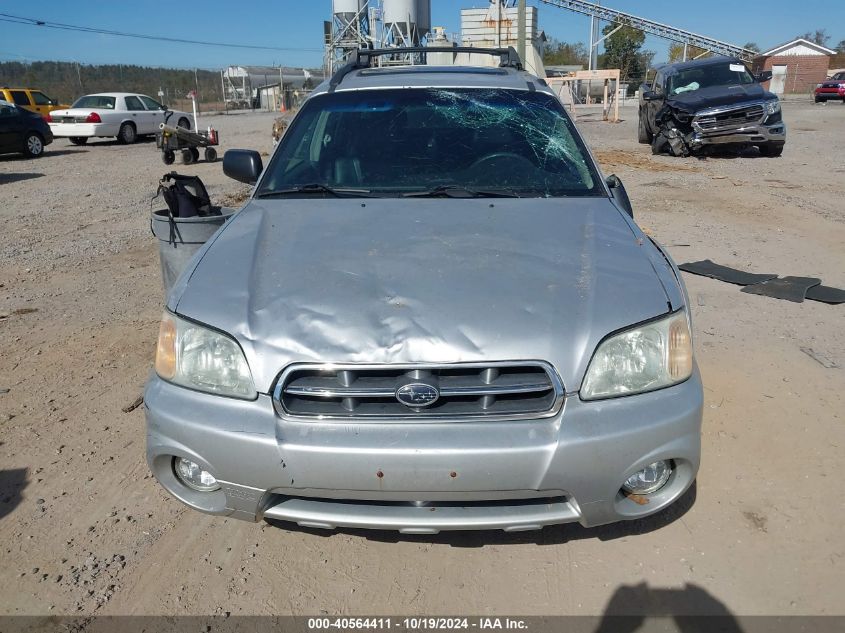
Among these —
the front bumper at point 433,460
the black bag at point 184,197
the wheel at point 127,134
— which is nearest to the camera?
the front bumper at point 433,460

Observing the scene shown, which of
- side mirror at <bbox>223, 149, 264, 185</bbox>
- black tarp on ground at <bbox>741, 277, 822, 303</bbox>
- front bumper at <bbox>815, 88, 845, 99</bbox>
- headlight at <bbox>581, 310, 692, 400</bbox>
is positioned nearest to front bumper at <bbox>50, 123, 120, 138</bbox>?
side mirror at <bbox>223, 149, 264, 185</bbox>

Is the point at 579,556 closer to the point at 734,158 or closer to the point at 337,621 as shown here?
the point at 337,621

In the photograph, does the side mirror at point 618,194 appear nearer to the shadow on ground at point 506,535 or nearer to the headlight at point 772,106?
the shadow on ground at point 506,535

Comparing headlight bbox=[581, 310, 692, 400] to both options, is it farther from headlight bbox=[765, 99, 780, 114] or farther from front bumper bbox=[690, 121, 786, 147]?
headlight bbox=[765, 99, 780, 114]

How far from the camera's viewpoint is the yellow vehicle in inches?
861

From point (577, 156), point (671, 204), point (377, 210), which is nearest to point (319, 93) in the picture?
point (377, 210)

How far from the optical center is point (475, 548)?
8.54 ft

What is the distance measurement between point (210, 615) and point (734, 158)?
14.7m

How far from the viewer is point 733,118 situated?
13562 mm

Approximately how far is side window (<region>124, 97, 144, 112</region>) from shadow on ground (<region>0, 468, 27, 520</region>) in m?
21.0

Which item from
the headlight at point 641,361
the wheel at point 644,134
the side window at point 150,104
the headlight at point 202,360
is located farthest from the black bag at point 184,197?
the side window at point 150,104

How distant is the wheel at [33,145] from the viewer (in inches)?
667

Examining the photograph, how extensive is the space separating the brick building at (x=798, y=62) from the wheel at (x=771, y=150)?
176 ft

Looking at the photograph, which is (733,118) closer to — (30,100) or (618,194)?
(618,194)
